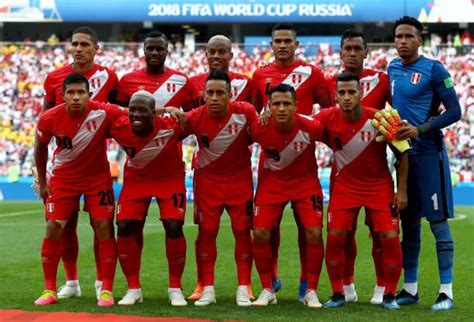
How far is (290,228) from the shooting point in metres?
17.4

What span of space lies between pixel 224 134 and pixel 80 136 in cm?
124

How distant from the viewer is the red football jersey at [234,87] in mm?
9234

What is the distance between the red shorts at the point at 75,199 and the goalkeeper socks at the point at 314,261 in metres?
1.75

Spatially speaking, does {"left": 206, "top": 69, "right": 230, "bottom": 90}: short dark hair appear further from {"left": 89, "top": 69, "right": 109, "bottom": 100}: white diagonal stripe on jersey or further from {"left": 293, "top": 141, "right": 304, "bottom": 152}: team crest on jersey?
{"left": 89, "top": 69, "right": 109, "bottom": 100}: white diagonal stripe on jersey

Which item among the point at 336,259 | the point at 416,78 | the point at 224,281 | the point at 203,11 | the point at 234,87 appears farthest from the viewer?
the point at 203,11

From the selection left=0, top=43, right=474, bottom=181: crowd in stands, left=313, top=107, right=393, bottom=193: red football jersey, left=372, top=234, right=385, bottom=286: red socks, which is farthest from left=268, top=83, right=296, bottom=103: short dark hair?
left=0, top=43, right=474, bottom=181: crowd in stands

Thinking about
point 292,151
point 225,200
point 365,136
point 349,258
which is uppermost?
point 365,136

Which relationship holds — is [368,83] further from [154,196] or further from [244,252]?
[154,196]

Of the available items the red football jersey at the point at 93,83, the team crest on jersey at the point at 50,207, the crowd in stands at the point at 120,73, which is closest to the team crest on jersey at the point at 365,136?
the red football jersey at the point at 93,83

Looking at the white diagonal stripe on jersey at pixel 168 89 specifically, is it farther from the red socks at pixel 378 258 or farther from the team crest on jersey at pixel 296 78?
the red socks at pixel 378 258

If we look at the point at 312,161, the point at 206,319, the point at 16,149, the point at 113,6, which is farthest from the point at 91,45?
the point at 113,6

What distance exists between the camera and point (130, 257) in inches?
334

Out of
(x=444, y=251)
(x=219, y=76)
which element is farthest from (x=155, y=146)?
(x=444, y=251)

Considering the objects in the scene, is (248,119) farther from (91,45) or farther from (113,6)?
(113,6)
